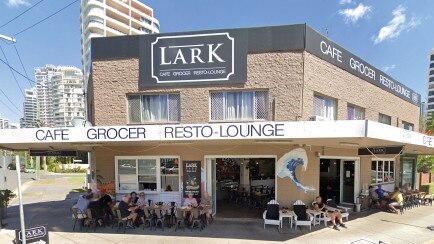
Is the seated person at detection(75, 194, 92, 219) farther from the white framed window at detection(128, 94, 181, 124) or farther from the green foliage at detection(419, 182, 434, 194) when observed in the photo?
the green foliage at detection(419, 182, 434, 194)

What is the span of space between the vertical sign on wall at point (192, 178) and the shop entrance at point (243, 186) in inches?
66.8

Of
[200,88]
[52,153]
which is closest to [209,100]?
[200,88]

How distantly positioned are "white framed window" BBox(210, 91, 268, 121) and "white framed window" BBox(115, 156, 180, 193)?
8.87ft

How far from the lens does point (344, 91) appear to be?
520 inches

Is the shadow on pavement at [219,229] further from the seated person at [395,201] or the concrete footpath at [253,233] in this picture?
the seated person at [395,201]

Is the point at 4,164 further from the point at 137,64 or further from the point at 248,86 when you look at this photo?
the point at 248,86

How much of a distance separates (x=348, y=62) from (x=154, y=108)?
977 cm

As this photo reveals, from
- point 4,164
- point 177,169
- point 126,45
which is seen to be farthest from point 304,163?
point 4,164

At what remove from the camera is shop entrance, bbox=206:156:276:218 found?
13109 millimetres

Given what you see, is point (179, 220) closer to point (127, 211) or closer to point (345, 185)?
point (127, 211)

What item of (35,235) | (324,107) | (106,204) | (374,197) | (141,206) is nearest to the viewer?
(35,235)

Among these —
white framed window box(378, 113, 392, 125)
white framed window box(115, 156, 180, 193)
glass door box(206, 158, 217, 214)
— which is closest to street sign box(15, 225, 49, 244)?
white framed window box(115, 156, 180, 193)

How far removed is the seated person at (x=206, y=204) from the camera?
33.5ft

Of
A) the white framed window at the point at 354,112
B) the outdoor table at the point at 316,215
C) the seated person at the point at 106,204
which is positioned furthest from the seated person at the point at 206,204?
the white framed window at the point at 354,112
